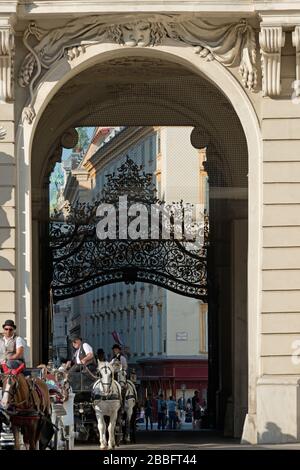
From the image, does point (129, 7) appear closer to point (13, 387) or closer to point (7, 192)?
point (7, 192)

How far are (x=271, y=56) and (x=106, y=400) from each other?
632 centimetres

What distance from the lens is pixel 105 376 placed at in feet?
110

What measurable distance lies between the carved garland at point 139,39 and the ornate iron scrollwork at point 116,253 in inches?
407

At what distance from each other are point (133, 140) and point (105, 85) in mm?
13017

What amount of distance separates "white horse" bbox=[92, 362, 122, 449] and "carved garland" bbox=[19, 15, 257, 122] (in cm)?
448

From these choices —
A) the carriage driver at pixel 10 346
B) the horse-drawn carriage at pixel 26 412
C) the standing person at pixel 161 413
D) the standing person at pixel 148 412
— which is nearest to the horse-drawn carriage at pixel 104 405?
the horse-drawn carriage at pixel 26 412

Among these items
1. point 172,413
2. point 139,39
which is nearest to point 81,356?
point 139,39

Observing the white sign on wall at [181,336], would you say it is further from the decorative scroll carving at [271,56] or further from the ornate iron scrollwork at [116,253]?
the decorative scroll carving at [271,56]

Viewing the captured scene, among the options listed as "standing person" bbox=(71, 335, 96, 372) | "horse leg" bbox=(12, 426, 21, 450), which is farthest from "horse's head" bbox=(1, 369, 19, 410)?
"standing person" bbox=(71, 335, 96, 372)

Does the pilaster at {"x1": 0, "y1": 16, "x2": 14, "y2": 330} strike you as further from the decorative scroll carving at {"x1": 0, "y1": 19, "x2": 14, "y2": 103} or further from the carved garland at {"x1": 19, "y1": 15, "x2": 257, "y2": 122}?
the carved garland at {"x1": 19, "y1": 15, "x2": 257, "y2": 122}

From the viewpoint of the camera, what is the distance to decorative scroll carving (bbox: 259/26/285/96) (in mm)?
33094

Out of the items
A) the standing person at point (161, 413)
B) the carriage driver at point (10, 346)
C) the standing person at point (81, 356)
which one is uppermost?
the carriage driver at point (10, 346)

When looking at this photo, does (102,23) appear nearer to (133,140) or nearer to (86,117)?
(86,117)

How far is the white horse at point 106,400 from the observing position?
33.4 m
